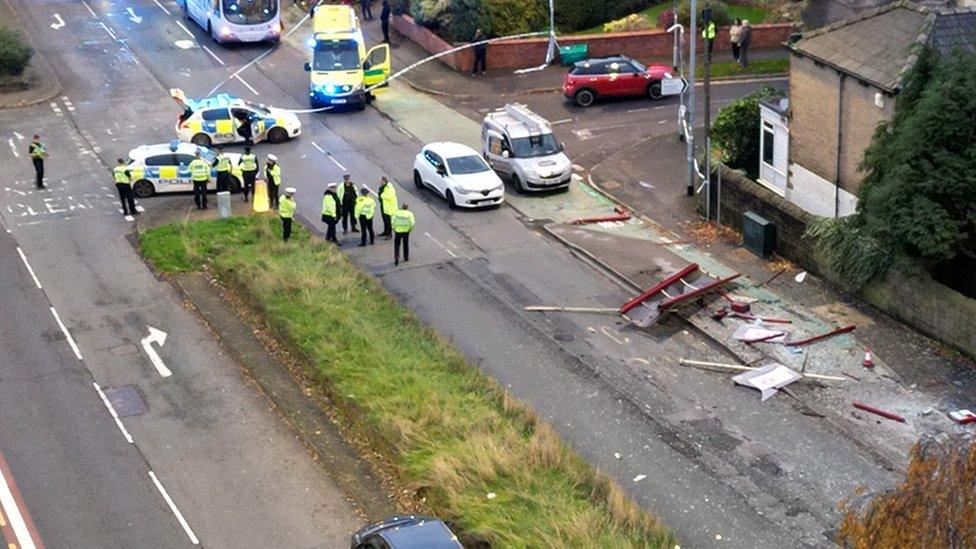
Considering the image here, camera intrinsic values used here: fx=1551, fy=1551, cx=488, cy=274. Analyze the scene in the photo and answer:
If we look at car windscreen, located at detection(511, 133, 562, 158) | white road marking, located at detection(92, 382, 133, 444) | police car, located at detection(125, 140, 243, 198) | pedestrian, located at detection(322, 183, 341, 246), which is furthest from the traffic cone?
police car, located at detection(125, 140, 243, 198)

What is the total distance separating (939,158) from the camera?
2894cm

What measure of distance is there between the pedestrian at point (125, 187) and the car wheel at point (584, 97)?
14.4 m

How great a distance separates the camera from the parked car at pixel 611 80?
4638cm

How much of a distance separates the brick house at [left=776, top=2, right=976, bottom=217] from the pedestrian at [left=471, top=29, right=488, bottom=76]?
16548 mm

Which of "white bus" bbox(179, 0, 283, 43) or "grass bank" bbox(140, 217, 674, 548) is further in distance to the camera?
"white bus" bbox(179, 0, 283, 43)

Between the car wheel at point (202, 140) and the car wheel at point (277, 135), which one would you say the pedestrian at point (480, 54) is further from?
the car wheel at point (202, 140)

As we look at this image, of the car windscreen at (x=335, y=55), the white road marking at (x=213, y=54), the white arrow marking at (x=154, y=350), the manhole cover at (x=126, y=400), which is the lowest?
the white road marking at (x=213, y=54)

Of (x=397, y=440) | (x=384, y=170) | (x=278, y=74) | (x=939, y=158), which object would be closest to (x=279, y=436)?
(x=397, y=440)

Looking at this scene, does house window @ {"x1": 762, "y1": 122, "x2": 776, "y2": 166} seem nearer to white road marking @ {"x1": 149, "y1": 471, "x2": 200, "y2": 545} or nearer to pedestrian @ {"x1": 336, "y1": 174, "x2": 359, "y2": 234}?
pedestrian @ {"x1": 336, "y1": 174, "x2": 359, "y2": 234}

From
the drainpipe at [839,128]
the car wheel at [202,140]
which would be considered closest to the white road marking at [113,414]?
the car wheel at [202,140]

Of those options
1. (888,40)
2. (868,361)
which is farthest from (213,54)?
(868,361)

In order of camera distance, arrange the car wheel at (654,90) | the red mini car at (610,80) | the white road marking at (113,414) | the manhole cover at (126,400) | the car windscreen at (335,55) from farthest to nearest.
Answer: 1. the car windscreen at (335,55)
2. the car wheel at (654,90)
3. the red mini car at (610,80)
4. the manhole cover at (126,400)
5. the white road marking at (113,414)

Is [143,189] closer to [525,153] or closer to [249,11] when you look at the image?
[525,153]

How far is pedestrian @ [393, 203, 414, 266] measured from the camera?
33.9 metres
